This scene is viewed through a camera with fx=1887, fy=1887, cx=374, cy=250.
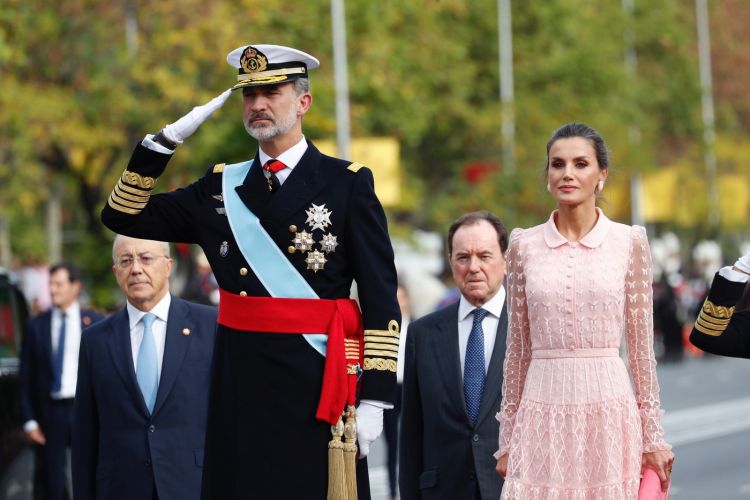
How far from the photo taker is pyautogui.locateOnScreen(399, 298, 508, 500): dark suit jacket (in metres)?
7.57

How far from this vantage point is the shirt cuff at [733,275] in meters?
6.91

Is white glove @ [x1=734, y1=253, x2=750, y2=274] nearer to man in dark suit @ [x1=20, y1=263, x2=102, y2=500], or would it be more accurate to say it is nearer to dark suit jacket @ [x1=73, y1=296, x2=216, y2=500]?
dark suit jacket @ [x1=73, y1=296, x2=216, y2=500]

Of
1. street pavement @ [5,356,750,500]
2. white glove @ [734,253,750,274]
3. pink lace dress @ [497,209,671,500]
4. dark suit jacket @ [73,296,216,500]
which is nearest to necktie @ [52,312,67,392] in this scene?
street pavement @ [5,356,750,500]

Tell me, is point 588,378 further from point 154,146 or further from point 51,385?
point 51,385

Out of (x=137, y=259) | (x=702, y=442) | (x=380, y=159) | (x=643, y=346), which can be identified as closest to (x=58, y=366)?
(x=137, y=259)

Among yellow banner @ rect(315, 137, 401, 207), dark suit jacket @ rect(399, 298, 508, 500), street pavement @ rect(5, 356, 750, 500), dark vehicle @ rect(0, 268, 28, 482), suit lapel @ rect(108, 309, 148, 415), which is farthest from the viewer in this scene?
yellow banner @ rect(315, 137, 401, 207)

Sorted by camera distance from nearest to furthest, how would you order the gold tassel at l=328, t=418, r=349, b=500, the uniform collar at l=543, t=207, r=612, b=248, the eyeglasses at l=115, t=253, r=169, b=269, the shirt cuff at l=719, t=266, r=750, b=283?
the gold tassel at l=328, t=418, r=349, b=500, the uniform collar at l=543, t=207, r=612, b=248, the shirt cuff at l=719, t=266, r=750, b=283, the eyeglasses at l=115, t=253, r=169, b=269

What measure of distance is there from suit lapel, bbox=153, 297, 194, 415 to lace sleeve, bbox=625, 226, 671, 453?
2418mm

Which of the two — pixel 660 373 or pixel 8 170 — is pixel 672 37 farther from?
pixel 8 170

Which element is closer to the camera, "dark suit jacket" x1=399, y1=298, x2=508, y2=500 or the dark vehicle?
"dark suit jacket" x1=399, y1=298, x2=508, y2=500

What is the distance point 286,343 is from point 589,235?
1154mm

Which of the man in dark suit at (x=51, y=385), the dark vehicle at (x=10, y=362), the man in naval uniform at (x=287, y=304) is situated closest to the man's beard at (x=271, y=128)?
the man in naval uniform at (x=287, y=304)

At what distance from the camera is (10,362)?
1293 centimetres

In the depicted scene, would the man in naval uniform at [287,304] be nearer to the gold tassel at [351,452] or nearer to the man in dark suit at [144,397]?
the gold tassel at [351,452]
